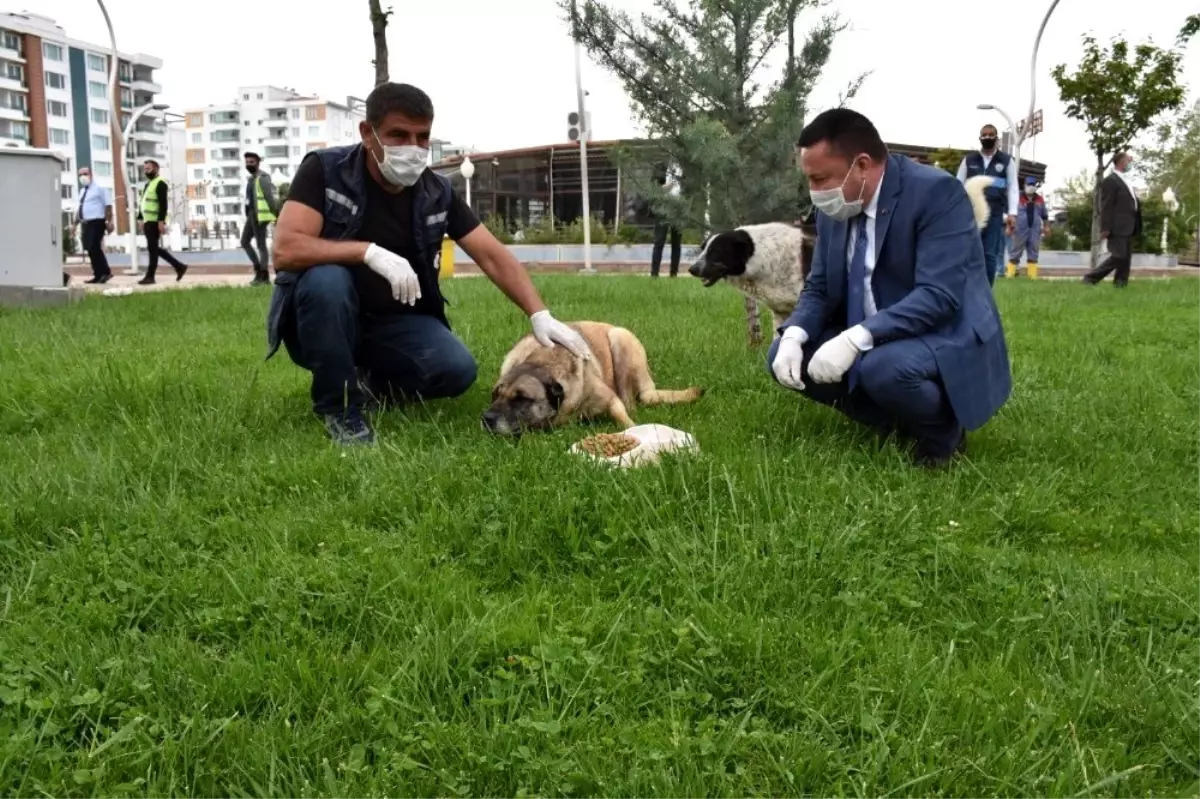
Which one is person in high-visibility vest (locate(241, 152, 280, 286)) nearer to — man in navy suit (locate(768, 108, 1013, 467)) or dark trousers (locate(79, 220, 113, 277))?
dark trousers (locate(79, 220, 113, 277))

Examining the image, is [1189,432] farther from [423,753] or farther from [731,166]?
[731,166]

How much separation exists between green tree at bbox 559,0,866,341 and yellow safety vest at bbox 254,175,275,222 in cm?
525

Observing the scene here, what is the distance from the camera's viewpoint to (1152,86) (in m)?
19.2

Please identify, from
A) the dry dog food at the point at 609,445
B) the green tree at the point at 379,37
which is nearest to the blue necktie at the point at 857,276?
the dry dog food at the point at 609,445

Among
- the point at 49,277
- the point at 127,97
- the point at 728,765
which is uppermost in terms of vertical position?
the point at 127,97

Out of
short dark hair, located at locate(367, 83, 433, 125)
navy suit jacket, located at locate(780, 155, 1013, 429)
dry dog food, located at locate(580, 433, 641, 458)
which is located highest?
short dark hair, located at locate(367, 83, 433, 125)

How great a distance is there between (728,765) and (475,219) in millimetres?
3337

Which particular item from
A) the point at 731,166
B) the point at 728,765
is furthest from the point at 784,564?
the point at 731,166

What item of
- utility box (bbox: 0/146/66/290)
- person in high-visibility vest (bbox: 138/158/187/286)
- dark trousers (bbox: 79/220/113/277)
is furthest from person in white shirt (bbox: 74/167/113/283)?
utility box (bbox: 0/146/66/290)

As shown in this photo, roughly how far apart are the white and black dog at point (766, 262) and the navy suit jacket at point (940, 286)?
282 cm

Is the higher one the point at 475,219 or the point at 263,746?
the point at 475,219

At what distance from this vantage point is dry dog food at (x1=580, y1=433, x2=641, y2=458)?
12.0ft

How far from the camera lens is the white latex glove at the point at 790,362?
3.91m

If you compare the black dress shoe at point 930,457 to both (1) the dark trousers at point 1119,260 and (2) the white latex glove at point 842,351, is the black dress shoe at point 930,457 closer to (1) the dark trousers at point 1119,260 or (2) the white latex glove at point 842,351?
(2) the white latex glove at point 842,351
